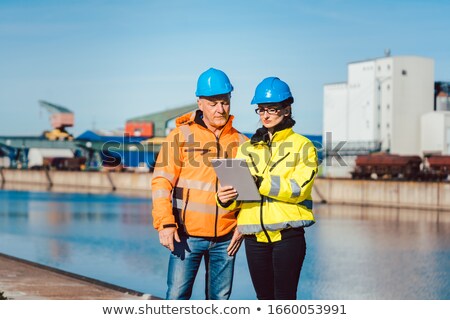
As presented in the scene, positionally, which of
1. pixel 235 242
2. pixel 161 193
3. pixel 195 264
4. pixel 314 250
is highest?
pixel 161 193

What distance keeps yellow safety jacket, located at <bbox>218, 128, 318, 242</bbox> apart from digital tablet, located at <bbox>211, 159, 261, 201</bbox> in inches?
2.5

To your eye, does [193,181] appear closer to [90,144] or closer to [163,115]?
[90,144]

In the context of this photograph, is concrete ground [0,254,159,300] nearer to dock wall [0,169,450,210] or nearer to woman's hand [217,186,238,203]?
woman's hand [217,186,238,203]

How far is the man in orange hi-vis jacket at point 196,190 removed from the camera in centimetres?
526

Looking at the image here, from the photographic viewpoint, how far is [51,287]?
9.78 meters

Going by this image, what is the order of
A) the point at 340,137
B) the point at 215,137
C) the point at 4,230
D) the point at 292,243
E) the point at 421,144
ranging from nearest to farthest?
1. the point at 292,243
2. the point at 215,137
3. the point at 4,230
4. the point at 421,144
5. the point at 340,137

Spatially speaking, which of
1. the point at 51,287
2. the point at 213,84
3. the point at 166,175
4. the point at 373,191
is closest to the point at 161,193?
the point at 166,175

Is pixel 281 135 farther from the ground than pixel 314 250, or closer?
farther from the ground

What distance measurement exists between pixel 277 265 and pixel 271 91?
106cm

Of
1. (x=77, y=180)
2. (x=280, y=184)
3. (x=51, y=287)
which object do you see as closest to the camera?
(x=280, y=184)

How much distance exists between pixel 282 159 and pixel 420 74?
227 ft

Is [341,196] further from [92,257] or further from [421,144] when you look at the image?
[92,257]

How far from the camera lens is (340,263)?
969 inches

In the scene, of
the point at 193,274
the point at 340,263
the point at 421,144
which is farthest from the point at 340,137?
the point at 193,274
